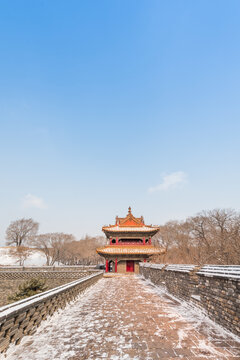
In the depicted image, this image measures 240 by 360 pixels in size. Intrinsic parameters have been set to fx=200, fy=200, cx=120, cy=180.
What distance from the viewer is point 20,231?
44469 mm

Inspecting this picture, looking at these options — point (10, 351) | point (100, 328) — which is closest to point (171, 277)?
point (100, 328)

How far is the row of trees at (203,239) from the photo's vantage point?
28.2 metres

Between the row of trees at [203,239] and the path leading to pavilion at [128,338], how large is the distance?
2368 centimetres

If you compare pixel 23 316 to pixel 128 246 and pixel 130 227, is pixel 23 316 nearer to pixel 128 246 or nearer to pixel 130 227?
pixel 128 246

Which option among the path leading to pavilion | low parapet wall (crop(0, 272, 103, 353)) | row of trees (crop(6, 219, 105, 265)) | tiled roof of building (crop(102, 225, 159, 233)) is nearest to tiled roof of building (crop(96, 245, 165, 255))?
tiled roof of building (crop(102, 225, 159, 233))

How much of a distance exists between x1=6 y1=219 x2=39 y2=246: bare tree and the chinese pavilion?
25.8m

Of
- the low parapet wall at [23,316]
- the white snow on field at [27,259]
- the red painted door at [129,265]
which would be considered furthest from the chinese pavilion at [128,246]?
the white snow on field at [27,259]

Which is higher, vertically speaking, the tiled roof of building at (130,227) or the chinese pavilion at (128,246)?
the tiled roof of building at (130,227)

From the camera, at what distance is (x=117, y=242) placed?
25922 mm

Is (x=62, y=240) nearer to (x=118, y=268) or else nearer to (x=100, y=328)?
(x=118, y=268)

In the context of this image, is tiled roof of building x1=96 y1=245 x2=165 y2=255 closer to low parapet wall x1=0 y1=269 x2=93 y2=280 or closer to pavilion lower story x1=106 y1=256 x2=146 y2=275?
pavilion lower story x1=106 y1=256 x2=146 y2=275

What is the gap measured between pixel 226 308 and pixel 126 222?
23.6 metres

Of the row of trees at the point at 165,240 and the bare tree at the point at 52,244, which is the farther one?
the bare tree at the point at 52,244

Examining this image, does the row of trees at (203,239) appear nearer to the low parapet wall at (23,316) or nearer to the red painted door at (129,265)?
the red painted door at (129,265)
